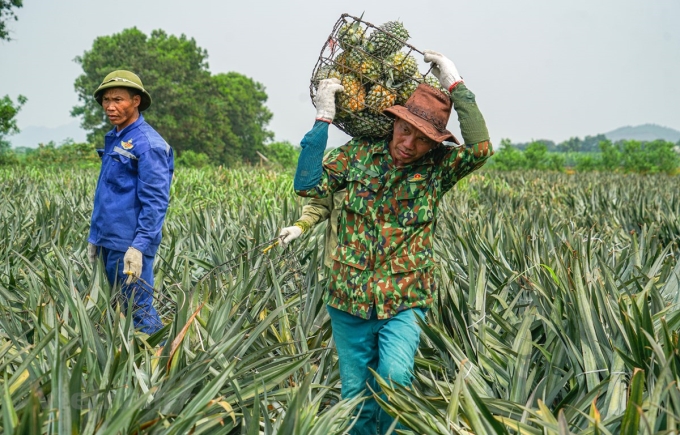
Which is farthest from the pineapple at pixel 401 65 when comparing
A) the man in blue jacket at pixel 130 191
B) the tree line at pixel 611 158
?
the tree line at pixel 611 158

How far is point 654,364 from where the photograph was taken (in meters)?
2.58

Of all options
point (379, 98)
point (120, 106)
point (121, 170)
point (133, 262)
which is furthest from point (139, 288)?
point (379, 98)

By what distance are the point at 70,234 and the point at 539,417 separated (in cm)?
430

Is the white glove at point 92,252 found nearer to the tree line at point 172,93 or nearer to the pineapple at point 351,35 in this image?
the pineapple at point 351,35

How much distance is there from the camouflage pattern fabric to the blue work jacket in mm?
1257

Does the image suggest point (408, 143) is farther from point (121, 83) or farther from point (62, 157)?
point (62, 157)

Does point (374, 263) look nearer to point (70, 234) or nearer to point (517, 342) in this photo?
point (517, 342)

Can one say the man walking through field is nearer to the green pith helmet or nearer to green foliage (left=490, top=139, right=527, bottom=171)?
the green pith helmet

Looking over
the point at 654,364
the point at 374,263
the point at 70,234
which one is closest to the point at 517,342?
the point at 654,364

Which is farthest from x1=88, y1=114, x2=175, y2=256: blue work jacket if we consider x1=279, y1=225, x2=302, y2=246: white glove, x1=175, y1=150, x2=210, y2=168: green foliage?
x1=175, y1=150, x2=210, y2=168: green foliage

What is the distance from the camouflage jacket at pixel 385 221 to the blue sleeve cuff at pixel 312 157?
49 mm

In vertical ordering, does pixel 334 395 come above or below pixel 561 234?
below

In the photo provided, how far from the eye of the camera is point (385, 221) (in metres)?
2.75

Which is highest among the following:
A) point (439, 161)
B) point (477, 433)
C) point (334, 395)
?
point (439, 161)
